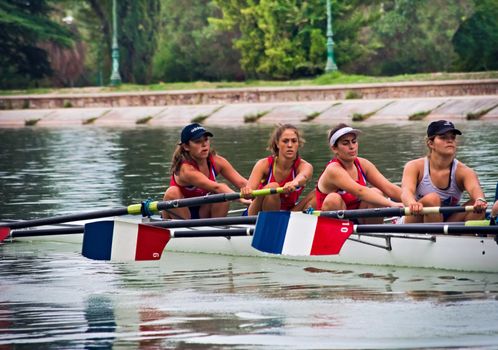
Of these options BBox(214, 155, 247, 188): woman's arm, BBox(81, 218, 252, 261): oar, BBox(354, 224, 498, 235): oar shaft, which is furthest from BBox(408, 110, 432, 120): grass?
BBox(354, 224, 498, 235): oar shaft

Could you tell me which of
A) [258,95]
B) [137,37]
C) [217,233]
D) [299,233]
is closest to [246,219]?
[217,233]

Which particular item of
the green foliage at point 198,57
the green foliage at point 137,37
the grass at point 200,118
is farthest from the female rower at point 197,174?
the green foliage at point 198,57

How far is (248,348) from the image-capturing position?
8.77 metres

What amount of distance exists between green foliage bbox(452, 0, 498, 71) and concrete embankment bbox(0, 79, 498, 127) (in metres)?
3.58

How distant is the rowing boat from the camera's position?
11.2 metres

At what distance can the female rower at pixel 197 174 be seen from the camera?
43.9ft

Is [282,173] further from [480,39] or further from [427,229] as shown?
[480,39]

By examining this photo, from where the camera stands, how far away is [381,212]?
1172cm

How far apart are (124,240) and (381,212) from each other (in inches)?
89.1

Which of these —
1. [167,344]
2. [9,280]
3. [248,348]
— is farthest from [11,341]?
[9,280]

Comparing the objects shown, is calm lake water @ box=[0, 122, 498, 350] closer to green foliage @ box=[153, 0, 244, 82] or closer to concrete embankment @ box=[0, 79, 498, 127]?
concrete embankment @ box=[0, 79, 498, 127]

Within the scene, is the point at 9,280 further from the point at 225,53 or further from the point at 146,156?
the point at 225,53

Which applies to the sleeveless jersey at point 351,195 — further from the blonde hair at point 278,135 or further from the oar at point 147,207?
the blonde hair at point 278,135

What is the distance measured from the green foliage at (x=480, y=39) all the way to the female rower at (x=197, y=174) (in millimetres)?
27069
